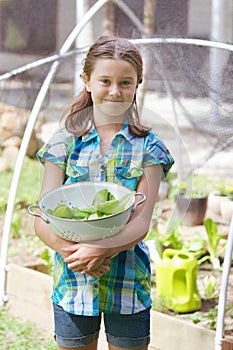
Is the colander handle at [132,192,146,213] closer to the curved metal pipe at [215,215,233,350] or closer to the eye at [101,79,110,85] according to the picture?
the eye at [101,79,110,85]

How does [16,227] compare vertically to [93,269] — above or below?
below

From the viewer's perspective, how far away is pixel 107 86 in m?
2.23

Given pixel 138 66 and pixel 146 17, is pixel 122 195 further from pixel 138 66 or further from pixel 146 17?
pixel 146 17

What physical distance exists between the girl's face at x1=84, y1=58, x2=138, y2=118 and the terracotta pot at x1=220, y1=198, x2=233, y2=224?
3126mm

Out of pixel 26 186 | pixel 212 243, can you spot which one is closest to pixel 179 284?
pixel 212 243

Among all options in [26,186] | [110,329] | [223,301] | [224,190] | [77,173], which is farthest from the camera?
[26,186]

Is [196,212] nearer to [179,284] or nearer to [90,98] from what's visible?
[179,284]

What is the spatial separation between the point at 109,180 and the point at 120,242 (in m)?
0.21

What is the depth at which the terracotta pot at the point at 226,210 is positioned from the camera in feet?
17.3

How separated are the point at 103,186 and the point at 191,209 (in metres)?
3.12

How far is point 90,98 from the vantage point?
2.38 metres

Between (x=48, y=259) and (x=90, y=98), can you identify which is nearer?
(x=90, y=98)

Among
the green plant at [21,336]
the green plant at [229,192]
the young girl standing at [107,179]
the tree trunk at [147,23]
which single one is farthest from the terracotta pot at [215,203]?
the young girl standing at [107,179]

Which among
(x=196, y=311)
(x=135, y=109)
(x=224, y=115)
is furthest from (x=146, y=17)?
(x=135, y=109)
